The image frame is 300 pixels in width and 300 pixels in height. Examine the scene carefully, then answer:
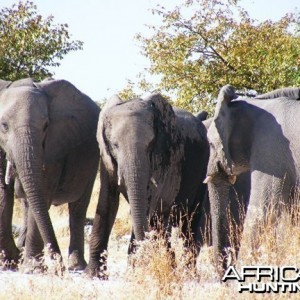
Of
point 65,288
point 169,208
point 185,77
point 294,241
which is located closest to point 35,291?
point 65,288

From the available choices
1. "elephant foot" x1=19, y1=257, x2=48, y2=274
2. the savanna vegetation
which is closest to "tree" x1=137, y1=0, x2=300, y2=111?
the savanna vegetation

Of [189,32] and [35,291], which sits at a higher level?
[189,32]

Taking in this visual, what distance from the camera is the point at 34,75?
927 inches

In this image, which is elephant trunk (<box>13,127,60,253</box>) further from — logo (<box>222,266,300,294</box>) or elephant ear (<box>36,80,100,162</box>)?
logo (<box>222,266,300,294</box>)

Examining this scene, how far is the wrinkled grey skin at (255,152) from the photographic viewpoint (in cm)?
923

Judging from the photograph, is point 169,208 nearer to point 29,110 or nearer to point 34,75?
point 29,110

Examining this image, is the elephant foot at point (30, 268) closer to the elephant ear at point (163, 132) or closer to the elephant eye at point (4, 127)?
the elephant eye at point (4, 127)

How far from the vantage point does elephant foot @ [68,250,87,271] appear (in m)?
12.9

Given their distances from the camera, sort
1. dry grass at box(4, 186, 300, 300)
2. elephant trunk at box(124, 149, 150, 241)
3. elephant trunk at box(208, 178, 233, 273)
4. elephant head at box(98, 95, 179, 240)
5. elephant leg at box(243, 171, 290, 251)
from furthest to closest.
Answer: elephant trunk at box(208, 178, 233, 273) < elephant head at box(98, 95, 179, 240) < elephant trunk at box(124, 149, 150, 241) < elephant leg at box(243, 171, 290, 251) < dry grass at box(4, 186, 300, 300)

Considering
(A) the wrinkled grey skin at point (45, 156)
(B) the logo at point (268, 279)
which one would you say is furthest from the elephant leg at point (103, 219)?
(B) the logo at point (268, 279)

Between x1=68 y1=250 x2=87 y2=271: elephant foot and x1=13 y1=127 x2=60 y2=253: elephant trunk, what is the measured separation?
187cm

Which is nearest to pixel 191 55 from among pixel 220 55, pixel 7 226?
pixel 220 55

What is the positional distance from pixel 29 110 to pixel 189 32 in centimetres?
1266

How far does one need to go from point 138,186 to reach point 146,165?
33 centimetres
